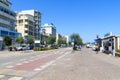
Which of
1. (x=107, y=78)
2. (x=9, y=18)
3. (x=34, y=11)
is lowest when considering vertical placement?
(x=107, y=78)

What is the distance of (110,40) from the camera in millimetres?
53281

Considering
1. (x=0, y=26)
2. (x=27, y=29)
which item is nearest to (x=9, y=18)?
(x=0, y=26)

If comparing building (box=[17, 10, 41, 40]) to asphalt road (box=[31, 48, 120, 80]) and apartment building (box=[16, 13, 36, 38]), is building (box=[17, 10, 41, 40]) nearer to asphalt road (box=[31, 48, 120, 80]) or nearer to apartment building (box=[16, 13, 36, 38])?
apartment building (box=[16, 13, 36, 38])

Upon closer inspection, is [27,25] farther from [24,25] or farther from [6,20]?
[6,20]

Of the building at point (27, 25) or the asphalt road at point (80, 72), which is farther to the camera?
the building at point (27, 25)

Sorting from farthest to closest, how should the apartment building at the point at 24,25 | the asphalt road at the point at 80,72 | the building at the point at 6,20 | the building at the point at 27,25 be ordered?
1. the building at the point at 27,25
2. the apartment building at the point at 24,25
3. the building at the point at 6,20
4. the asphalt road at the point at 80,72

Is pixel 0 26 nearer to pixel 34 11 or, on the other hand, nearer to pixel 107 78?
pixel 34 11

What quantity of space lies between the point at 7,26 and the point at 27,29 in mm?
33689

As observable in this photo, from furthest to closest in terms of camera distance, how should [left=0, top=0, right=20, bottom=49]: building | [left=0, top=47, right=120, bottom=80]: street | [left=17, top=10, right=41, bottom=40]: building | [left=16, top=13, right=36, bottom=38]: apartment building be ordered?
[left=17, top=10, right=41, bottom=40]: building
[left=16, top=13, right=36, bottom=38]: apartment building
[left=0, top=0, right=20, bottom=49]: building
[left=0, top=47, right=120, bottom=80]: street

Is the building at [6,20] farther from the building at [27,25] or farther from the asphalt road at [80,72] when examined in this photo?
the asphalt road at [80,72]

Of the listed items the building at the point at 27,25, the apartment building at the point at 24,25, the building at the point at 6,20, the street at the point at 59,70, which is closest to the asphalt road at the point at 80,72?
the street at the point at 59,70

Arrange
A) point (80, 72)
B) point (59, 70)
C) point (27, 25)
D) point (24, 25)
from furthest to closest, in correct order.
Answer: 1. point (27, 25)
2. point (24, 25)
3. point (59, 70)
4. point (80, 72)

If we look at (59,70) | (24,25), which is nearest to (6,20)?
(24,25)

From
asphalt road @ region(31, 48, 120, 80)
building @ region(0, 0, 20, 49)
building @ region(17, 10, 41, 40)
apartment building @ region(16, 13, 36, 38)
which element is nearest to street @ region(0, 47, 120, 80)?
asphalt road @ region(31, 48, 120, 80)
